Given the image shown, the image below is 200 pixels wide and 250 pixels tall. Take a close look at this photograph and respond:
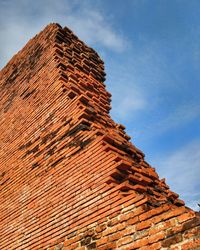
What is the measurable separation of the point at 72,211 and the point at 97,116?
1675mm

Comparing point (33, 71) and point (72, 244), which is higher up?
point (33, 71)

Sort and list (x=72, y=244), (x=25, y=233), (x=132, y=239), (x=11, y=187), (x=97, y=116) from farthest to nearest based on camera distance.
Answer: (x=11, y=187)
(x=97, y=116)
(x=25, y=233)
(x=72, y=244)
(x=132, y=239)

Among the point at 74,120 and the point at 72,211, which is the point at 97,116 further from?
the point at 72,211

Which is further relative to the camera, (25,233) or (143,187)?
(25,233)

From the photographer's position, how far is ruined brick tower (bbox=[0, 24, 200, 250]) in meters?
3.02

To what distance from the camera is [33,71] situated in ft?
21.3

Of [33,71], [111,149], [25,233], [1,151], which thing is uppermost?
[33,71]

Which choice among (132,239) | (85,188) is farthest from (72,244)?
(132,239)

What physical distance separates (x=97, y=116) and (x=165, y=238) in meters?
2.54

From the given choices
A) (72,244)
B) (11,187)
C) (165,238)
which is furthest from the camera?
(11,187)

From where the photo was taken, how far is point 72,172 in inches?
160

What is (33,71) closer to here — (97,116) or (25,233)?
(97,116)

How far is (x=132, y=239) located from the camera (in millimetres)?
2945

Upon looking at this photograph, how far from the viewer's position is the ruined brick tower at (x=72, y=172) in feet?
9.89
